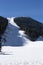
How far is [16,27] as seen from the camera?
136 ft

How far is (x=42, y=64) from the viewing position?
9.96 metres

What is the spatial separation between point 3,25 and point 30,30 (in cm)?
579

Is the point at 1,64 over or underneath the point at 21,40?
over

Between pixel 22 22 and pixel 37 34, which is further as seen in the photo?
pixel 22 22

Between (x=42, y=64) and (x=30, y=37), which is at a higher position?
(x=42, y=64)

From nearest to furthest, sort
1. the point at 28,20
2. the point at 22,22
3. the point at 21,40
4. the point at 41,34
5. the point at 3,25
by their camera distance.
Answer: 1. the point at 21,40
2. the point at 3,25
3. the point at 41,34
4. the point at 22,22
5. the point at 28,20

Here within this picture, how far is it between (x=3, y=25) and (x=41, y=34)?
856 centimetres

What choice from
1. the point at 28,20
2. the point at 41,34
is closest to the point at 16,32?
the point at 41,34

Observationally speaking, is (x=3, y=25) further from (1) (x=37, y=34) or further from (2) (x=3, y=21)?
(1) (x=37, y=34)

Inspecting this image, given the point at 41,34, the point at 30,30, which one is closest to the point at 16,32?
the point at 30,30

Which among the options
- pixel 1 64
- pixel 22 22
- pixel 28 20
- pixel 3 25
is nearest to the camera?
pixel 1 64

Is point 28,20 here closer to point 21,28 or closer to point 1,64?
point 21,28

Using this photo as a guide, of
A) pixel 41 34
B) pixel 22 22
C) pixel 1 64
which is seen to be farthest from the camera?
pixel 22 22

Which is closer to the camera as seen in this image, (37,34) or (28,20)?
(37,34)
